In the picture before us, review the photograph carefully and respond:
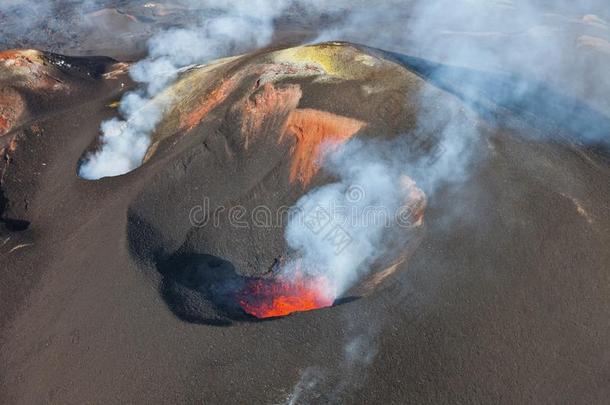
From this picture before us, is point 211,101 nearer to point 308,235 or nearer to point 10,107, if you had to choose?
point 308,235

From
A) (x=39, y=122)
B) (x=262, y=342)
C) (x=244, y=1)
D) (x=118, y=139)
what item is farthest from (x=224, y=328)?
(x=244, y=1)

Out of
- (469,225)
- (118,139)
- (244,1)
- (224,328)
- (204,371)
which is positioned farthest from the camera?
(244,1)

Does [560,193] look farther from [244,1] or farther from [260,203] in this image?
[244,1]

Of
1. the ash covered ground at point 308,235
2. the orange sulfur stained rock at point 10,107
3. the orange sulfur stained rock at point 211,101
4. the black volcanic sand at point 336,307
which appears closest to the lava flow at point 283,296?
the ash covered ground at point 308,235

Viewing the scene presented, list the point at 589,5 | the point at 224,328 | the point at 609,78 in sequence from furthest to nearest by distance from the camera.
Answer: the point at 589,5, the point at 609,78, the point at 224,328

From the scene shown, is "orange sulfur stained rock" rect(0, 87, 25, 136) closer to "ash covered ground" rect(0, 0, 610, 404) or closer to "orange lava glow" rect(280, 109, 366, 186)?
"ash covered ground" rect(0, 0, 610, 404)

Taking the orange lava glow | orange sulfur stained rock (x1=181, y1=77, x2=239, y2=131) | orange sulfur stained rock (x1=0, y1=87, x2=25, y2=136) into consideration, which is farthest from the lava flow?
orange sulfur stained rock (x1=0, y1=87, x2=25, y2=136)
